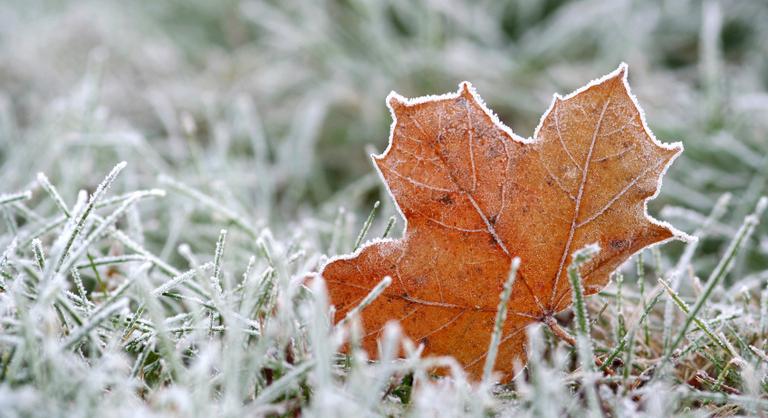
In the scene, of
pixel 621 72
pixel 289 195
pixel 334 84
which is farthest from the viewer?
pixel 334 84

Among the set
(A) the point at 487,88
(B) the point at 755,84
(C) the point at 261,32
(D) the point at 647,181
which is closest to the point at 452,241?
(D) the point at 647,181

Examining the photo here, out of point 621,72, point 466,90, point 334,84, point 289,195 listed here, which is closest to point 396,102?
point 466,90

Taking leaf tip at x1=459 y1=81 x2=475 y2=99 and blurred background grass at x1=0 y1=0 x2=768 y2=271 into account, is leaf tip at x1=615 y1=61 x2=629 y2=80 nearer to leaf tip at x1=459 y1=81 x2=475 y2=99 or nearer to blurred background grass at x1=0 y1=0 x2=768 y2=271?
leaf tip at x1=459 y1=81 x2=475 y2=99

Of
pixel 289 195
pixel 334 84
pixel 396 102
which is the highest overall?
pixel 334 84

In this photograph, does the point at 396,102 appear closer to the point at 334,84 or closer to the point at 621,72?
the point at 621,72

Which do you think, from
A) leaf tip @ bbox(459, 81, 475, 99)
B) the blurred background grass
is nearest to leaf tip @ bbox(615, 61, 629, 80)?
leaf tip @ bbox(459, 81, 475, 99)

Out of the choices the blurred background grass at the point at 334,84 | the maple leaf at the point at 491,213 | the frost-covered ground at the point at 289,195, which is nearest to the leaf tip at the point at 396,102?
the maple leaf at the point at 491,213

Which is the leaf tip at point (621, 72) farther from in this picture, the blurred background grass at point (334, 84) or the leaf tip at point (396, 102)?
the blurred background grass at point (334, 84)
